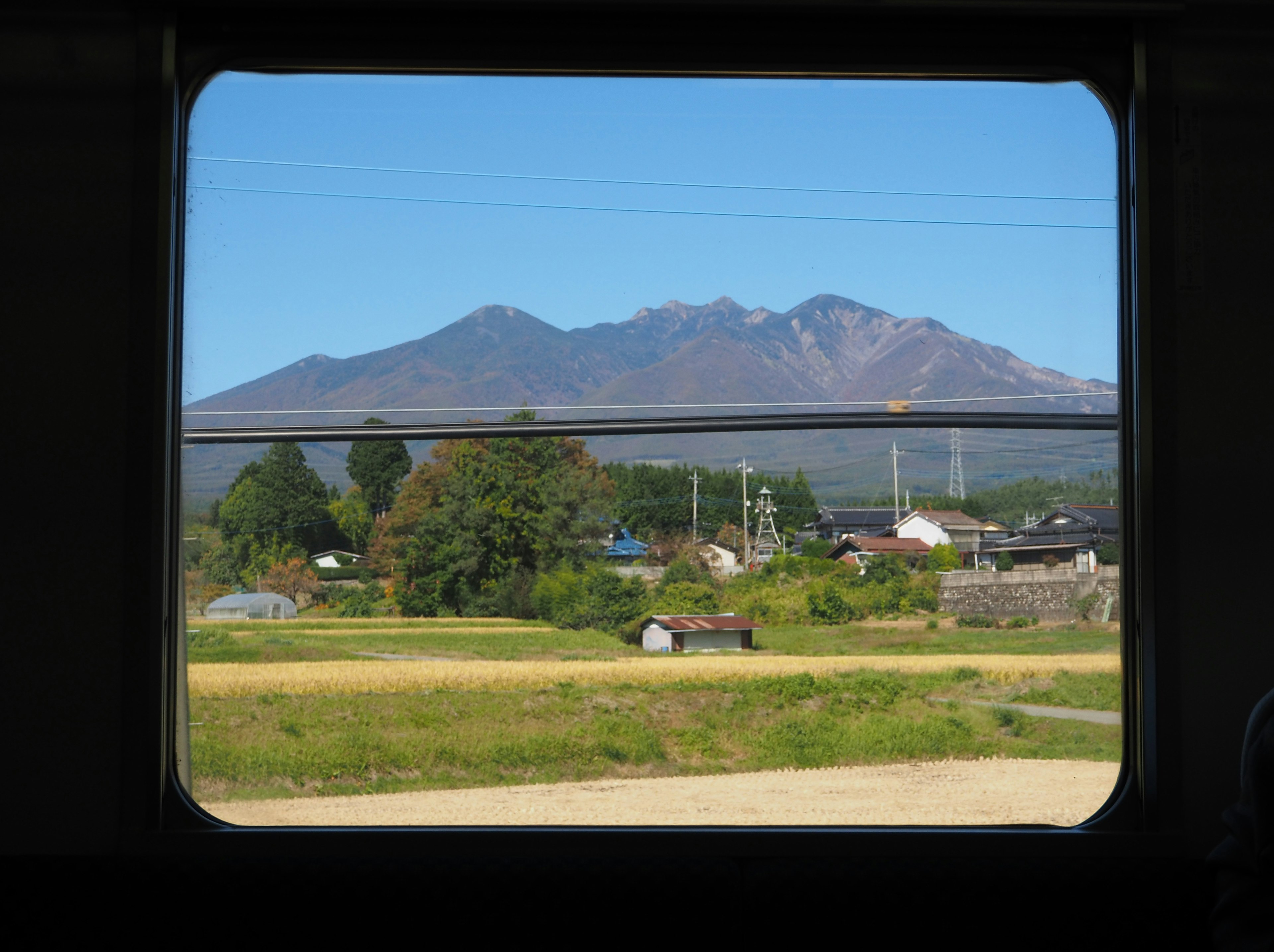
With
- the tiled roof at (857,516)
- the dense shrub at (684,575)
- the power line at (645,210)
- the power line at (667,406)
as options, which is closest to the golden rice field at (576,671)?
the dense shrub at (684,575)

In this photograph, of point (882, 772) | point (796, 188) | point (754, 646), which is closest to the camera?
point (882, 772)

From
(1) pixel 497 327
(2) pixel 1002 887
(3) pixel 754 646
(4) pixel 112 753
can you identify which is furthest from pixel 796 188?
(4) pixel 112 753

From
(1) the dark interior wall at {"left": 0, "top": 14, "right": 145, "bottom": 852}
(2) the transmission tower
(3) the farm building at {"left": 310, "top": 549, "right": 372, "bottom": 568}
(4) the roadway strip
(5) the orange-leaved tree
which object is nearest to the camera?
(1) the dark interior wall at {"left": 0, "top": 14, "right": 145, "bottom": 852}

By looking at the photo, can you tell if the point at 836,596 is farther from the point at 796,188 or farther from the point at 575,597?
the point at 796,188

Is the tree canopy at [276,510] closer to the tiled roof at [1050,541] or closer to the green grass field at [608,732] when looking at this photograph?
the green grass field at [608,732]

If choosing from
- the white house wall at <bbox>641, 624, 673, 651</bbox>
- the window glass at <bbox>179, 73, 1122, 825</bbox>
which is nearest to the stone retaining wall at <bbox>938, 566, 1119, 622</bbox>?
the window glass at <bbox>179, 73, 1122, 825</bbox>

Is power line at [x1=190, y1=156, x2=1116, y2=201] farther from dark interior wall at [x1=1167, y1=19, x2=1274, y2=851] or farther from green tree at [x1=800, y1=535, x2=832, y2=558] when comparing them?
green tree at [x1=800, y1=535, x2=832, y2=558]
